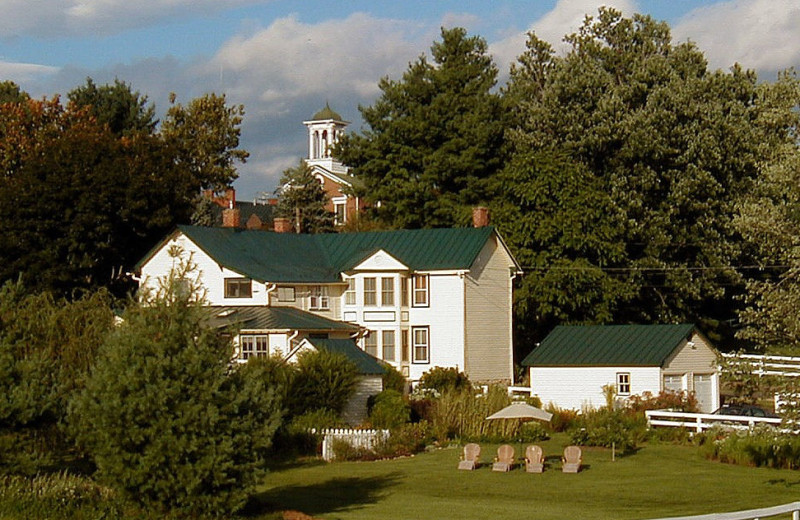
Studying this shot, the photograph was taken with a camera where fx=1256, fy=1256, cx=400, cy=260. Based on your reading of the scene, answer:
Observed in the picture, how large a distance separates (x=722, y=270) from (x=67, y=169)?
31.8 meters

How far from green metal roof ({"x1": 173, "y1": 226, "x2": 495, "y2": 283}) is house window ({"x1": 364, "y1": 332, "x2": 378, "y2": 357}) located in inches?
123

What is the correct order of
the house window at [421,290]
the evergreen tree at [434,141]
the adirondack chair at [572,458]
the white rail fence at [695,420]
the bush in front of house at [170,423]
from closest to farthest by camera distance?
the bush in front of house at [170,423] → the adirondack chair at [572,458] → the white rail fence at [695,420] → the house window at [421,290] → the evergreen tree at [434,141]

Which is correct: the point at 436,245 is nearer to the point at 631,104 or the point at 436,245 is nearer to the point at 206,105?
the point at 631,104

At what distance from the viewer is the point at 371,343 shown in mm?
56812

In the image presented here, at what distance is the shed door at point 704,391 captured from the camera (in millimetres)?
50438

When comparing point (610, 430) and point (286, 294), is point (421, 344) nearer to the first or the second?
point (286, 294)

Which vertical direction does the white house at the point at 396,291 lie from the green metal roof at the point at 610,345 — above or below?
above

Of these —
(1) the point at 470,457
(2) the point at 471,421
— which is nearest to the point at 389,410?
(2) the point at 471,421

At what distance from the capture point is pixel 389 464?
37.7 meters

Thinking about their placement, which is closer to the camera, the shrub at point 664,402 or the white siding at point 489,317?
the shrub at point 664,402

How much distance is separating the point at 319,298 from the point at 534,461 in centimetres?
2350

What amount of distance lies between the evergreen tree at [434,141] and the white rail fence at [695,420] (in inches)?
865

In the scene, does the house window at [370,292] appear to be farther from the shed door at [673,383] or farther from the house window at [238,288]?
the shed door at [673,383]

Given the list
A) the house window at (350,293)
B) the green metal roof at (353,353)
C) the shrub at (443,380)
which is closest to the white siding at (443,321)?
the house window at (350,293)
